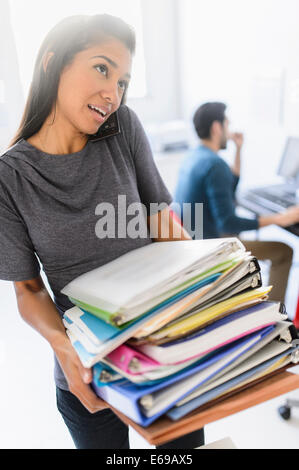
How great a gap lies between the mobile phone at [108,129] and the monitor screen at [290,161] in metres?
1.92

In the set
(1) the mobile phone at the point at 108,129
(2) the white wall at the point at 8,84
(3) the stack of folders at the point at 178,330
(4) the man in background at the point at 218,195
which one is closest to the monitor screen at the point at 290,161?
(4) the man in background at the point at 218,195

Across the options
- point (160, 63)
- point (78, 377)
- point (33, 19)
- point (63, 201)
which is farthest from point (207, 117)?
point (160, 63)

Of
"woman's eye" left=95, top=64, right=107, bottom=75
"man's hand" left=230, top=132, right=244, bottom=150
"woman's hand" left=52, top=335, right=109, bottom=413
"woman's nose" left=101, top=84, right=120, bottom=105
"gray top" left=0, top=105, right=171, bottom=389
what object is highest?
"woman's eye" left=95, top=64, right=107, bottom=75

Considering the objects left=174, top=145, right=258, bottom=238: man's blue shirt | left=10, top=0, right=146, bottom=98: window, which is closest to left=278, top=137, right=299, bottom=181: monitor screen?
left=174, top=145, right=258, bottom=238: man's blue shirt

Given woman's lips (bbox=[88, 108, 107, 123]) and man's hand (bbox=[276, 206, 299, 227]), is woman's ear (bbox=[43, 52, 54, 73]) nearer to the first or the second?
woman's lips (bbox=[88, 108, 107, 123])

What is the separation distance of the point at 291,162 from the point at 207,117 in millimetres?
706

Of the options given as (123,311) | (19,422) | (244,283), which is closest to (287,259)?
(19,422)

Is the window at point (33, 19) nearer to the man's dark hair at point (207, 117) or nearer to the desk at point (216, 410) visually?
the man's dark hair at point (207, 117)

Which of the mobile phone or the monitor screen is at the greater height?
the mobile phone

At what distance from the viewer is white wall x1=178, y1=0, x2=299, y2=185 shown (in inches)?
102

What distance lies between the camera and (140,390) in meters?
0.43

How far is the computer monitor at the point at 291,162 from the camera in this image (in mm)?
2412
